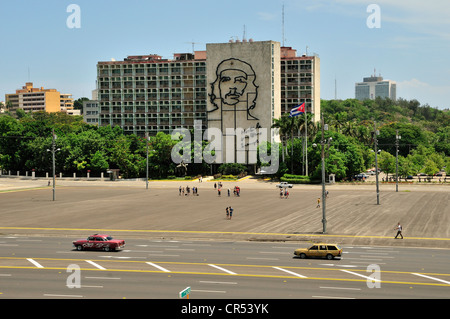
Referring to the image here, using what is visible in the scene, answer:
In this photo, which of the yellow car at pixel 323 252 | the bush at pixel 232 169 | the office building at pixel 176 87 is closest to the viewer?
the yellow car at pixel 323 252

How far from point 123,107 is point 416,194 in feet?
323

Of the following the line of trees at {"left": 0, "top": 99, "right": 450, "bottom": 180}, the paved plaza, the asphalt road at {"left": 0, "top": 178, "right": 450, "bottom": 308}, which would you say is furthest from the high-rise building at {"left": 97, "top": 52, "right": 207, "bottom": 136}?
the asphalt road at {"left": 0, "top": 178, "right": 450, "bottom": 308}

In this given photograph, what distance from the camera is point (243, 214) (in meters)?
68.4

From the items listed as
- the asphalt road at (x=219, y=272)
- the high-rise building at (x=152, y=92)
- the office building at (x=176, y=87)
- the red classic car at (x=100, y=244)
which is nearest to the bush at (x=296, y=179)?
the office building at (x=176, y=87)

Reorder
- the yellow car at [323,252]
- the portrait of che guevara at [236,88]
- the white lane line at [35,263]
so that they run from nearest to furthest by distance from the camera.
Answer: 1. the white lane line at [35,263]
2. the yellow car at [323,252]
3. the portrait of che guevara at [236,88]

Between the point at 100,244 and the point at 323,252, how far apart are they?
707 inches

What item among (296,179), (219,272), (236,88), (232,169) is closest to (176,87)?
(236,88)

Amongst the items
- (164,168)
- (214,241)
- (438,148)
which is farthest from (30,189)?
(438,148)

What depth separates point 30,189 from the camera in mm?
112562

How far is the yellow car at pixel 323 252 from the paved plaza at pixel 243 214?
8630 mm

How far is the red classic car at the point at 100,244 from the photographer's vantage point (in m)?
45.1

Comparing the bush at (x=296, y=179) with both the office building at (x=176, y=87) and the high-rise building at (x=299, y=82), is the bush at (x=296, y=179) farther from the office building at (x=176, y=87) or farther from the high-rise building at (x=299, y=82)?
the high-rise building at (x=299, y=82)

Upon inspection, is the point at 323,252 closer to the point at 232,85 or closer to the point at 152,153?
the point at 152,153

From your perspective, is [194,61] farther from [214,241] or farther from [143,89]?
[214,241]
